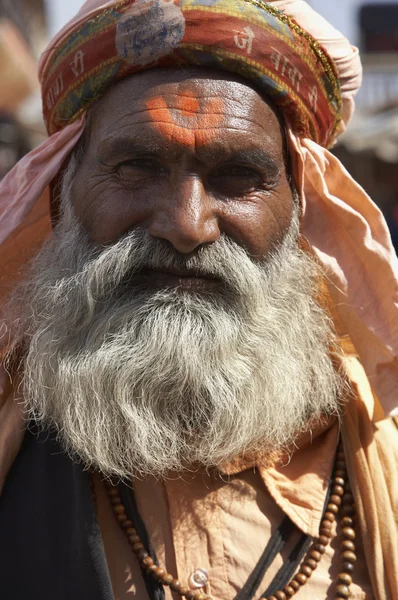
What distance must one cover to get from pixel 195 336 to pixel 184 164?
0.46 meters

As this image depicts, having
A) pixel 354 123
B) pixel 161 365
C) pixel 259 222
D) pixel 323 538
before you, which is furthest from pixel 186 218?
pixel 354 123

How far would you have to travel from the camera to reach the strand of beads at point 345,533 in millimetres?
1872

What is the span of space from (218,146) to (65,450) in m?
0.90

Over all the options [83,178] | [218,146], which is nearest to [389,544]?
[218,146]

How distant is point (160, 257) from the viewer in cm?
197

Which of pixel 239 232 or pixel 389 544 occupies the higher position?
pixel 239 232

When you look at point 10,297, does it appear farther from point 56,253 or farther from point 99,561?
point 99,561

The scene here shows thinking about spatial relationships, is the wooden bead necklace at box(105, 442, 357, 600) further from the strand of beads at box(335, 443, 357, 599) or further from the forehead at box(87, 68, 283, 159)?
the forehead at box(87, 68, 283, 159)

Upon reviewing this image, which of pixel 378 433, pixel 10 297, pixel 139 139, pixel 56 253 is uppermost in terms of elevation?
pixel 139 139

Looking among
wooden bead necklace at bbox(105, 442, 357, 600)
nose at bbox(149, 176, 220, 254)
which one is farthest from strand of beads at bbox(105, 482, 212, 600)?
nose at bbox(149, 176, 220, 254)

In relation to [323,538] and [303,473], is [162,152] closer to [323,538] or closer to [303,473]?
[303,473]

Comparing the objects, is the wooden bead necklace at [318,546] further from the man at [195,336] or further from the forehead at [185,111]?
the forehead at [185,111]

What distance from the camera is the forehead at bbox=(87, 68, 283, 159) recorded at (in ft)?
6.59

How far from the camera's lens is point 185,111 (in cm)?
202
